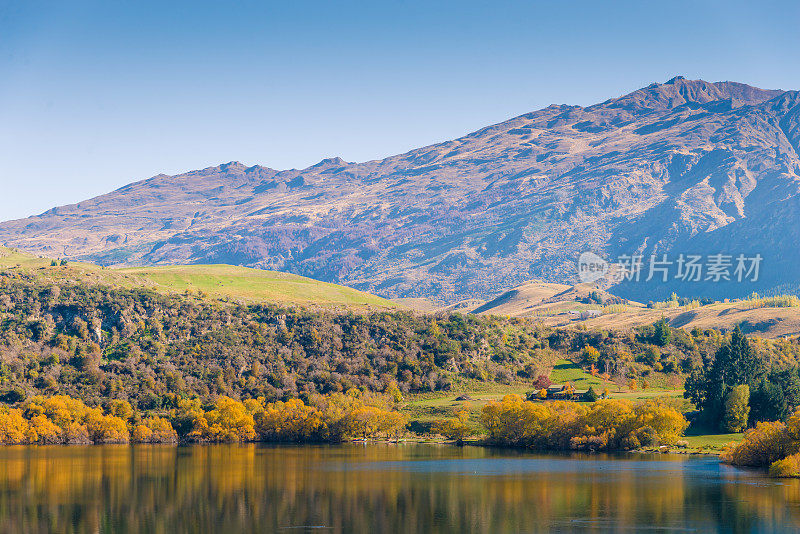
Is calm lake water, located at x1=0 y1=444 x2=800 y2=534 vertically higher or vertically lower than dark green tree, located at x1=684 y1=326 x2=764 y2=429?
lower

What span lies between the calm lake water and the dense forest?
45979 millimetres

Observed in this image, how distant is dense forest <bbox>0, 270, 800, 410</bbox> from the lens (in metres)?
160

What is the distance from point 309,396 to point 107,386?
33.4m

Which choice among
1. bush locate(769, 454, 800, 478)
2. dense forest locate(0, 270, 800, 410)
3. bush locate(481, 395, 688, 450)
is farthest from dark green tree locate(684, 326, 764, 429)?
dense forest locate(0, 270, 800, 410)

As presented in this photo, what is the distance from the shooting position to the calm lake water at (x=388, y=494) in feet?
226

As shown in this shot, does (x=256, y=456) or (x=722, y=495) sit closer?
(x=722, y=495)

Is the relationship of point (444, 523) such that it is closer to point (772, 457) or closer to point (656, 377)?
point (772, 457)

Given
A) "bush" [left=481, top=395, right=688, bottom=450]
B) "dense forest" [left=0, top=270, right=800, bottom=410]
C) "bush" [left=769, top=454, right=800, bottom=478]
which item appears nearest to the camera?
"bush" [left=769, top=454, right=800, bottom=478]

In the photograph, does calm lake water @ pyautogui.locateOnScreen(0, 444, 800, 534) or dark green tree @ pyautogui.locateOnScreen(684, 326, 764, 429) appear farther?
dark green tree @ pyautogui.locateOnScreen(684, 326, 764, 429)

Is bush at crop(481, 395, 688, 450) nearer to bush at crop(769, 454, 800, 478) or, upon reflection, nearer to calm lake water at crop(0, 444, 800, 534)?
calm lake water at crop(0, 444, 800, 534)

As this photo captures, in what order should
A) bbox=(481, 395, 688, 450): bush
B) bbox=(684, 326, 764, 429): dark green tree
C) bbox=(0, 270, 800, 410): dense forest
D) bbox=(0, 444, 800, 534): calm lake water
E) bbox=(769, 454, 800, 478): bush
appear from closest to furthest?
bbox=(0, 444, 800, 534): calm lake water → bbox=(769, 454, 800, 478): bush → bbox=(481, 395, 688, 450): bush → bbox=(684, 326, 764, 429): dark green tree → bbox=(0, 270, 800, 410): dense forest

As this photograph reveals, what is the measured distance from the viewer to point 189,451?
12562 centimetres

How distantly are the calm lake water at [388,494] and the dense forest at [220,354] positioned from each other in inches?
1810

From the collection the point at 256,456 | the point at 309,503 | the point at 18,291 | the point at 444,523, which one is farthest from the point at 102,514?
the point at 18,291
